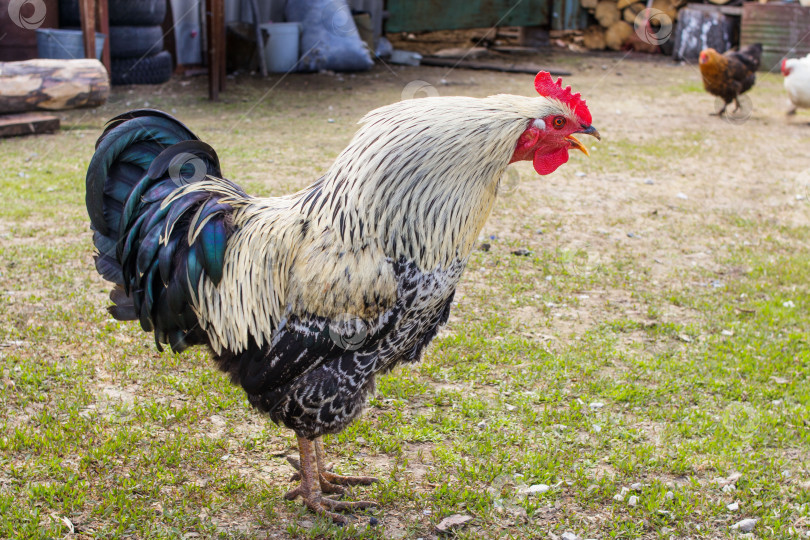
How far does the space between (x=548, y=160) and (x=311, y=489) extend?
1.87 metres

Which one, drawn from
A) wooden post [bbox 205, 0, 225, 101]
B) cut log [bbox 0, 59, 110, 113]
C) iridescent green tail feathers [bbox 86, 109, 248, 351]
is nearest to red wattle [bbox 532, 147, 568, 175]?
iridescent green tail feathers [bbox 86, 109, 248, 351]

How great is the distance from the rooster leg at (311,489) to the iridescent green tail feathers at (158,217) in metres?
0.73

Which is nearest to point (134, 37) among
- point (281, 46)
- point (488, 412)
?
point (281, 46)

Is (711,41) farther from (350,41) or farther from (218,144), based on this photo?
(218,144)

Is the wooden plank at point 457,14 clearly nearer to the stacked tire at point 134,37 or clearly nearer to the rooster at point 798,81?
the stacked tire at point 134,37

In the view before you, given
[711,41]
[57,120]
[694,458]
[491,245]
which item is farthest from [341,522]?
[711,41]

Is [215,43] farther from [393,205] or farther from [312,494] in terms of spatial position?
[312,494]

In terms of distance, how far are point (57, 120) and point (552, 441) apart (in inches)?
311

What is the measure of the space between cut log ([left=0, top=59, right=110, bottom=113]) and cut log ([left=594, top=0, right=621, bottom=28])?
14.7 metres

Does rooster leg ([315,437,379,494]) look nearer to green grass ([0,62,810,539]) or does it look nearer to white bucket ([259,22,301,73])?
green grass ([0,62,810,539])

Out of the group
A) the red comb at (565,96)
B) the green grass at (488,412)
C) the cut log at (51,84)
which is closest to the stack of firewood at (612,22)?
the green grass at (488,412)

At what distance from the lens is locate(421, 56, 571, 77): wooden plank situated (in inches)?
583

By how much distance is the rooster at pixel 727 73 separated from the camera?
1171cm

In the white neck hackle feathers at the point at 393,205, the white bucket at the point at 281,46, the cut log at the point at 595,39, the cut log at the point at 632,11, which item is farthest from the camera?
the cut log at the point at 595,39
